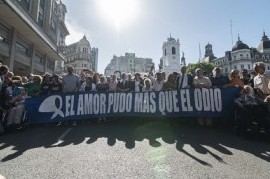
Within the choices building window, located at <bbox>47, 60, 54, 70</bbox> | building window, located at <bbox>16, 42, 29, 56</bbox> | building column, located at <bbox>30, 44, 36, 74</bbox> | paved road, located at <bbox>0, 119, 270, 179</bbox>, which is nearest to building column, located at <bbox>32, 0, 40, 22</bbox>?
building column, located at <bbox>30, 44, 36, 74</bbox>

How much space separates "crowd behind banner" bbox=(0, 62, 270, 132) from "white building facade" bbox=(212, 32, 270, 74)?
82237 mm

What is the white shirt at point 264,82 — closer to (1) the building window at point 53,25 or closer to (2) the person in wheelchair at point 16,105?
(2) the person in wheelchair at point 16,105

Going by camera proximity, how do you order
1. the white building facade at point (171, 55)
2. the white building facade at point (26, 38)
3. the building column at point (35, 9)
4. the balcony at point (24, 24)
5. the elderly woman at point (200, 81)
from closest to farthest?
the elderly woman at point (200, 81) → the balcony at point (24, 24) → the white building facade at point (26, 38) → the building column at point (35, 9) → the white building facade at point (171, 55)

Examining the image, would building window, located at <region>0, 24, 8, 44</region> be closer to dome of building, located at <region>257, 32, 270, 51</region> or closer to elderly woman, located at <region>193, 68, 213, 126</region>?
elderly woman, located at <region>193, 68, 213, 126</region>

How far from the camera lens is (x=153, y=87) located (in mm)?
10523

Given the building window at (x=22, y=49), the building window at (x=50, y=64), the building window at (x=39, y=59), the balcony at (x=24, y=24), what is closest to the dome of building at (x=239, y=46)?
the building window at (x=50, y=64)

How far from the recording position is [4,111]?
28.2 ft

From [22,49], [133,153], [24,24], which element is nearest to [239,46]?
[22,49]

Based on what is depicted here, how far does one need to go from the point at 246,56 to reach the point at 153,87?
279 ft

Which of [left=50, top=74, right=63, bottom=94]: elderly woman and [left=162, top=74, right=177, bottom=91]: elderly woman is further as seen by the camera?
[left=50, top=74, right=63, bottom=94]: elderly woman

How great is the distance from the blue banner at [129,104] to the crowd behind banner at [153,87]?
25 cm

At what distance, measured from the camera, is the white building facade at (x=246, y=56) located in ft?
283

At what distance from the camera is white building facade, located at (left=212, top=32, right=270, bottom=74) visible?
8631cm

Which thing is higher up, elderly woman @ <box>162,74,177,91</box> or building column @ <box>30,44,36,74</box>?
building column @ <box>30,44,36,74</box>
